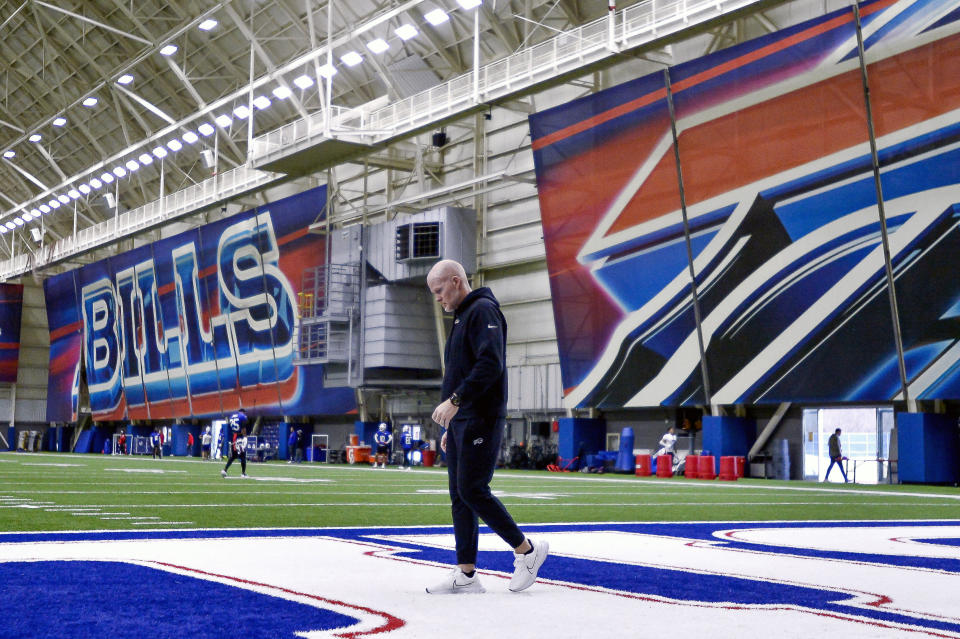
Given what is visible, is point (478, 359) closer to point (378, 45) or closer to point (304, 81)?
point (378, 45)

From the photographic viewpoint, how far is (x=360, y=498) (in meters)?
16.6

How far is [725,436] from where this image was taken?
102 feet

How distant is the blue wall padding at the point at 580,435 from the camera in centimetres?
3628

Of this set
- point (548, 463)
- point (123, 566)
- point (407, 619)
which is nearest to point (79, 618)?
point (407, 619)

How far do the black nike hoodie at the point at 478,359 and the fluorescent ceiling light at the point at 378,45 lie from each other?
33767mm

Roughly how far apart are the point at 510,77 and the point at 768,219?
946 cm

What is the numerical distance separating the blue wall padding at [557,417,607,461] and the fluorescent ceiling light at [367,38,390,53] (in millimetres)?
14150

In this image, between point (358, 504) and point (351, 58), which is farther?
point (351, 58)

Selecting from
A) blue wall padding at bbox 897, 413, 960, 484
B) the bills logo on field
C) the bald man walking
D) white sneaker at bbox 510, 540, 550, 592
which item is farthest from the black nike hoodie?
blue wall padding at bbox 897, 413, 960, 484

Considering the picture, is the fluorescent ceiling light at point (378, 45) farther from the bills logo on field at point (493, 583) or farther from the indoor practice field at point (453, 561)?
the bills logo on field at point (493, 583)

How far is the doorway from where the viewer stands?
31.1 meters

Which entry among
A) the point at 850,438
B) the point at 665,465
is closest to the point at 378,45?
the point at 665,465

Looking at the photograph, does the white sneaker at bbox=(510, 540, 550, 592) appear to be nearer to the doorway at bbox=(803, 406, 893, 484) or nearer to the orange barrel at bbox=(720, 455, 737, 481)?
the orange barrel at bbox=(720, 455, 737, 481)

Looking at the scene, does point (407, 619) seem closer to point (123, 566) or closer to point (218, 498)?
point (123, 566)
